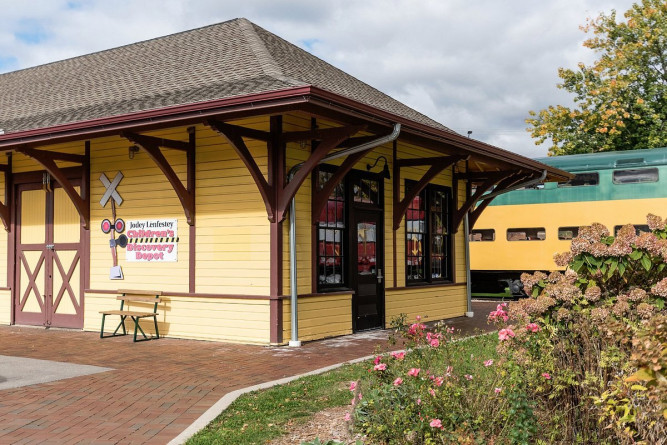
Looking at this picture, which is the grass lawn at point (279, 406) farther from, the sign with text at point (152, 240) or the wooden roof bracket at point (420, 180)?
the wooden roof bracket at point (420, 180)

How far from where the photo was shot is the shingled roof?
439 inches

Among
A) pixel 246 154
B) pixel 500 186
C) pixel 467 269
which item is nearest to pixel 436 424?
pixel 246 154

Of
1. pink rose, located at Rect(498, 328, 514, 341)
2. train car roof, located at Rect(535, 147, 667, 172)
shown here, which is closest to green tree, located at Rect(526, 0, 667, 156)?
train car roof, located at Rect(535, 147, 667, 172)

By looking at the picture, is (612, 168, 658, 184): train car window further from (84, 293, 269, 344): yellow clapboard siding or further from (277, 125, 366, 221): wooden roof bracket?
(84, 293, 269, 344): yellow clapboard siding

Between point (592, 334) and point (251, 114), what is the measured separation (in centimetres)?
557

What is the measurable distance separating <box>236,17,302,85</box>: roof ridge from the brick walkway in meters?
3.96

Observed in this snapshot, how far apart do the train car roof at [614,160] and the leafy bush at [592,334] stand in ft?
43.6

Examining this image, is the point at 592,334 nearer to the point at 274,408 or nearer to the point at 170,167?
the point at 274,408

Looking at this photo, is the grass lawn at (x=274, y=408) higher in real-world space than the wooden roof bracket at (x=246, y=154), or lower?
lower

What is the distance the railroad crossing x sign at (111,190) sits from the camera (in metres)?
12.2

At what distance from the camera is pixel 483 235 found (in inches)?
800

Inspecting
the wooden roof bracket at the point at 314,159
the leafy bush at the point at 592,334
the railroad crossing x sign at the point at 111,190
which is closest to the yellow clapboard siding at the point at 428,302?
the wooden roof bracket at the point at 314,159

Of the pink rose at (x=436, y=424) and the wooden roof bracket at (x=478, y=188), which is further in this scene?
the wooden roof bracket at (x=478, y=188)

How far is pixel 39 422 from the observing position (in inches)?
Result: 235
